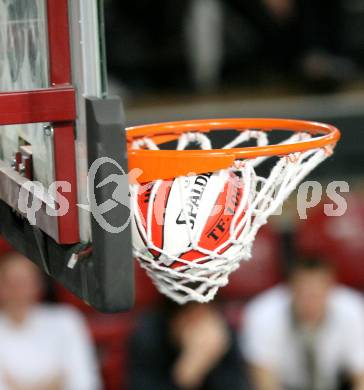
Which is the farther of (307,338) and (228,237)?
(307,338)

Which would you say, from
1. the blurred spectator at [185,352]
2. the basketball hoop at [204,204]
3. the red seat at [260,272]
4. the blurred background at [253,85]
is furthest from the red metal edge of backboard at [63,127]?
the red seat at [260,272]

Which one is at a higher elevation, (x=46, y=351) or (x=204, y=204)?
(x=204, y=204)

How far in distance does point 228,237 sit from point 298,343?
1675mm

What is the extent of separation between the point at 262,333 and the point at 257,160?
1.63 metres

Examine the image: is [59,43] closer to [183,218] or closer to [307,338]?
[183,218]

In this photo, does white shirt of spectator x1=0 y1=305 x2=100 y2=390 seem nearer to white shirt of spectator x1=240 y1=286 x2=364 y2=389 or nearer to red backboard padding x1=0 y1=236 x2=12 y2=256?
red backboard padding x1=0 y1=236 x2=12 y2=256

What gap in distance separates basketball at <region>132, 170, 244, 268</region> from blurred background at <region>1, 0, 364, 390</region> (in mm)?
1740

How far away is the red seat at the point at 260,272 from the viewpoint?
3.44 m

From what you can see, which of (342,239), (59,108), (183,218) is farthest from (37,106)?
(342,239)

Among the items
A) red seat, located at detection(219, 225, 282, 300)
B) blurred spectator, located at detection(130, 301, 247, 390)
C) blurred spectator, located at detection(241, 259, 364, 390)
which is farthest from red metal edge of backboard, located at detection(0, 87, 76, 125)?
red seat, located at detection(219, 225, 282, 300)

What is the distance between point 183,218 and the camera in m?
1.47

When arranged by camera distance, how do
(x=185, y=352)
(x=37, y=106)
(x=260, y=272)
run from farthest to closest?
1. (x=260, y=272)
2. (x=185, y=352)
3. (x=37, y=106)

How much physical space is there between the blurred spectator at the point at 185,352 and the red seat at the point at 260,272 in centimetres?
46

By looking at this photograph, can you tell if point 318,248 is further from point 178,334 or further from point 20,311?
point 20,311
